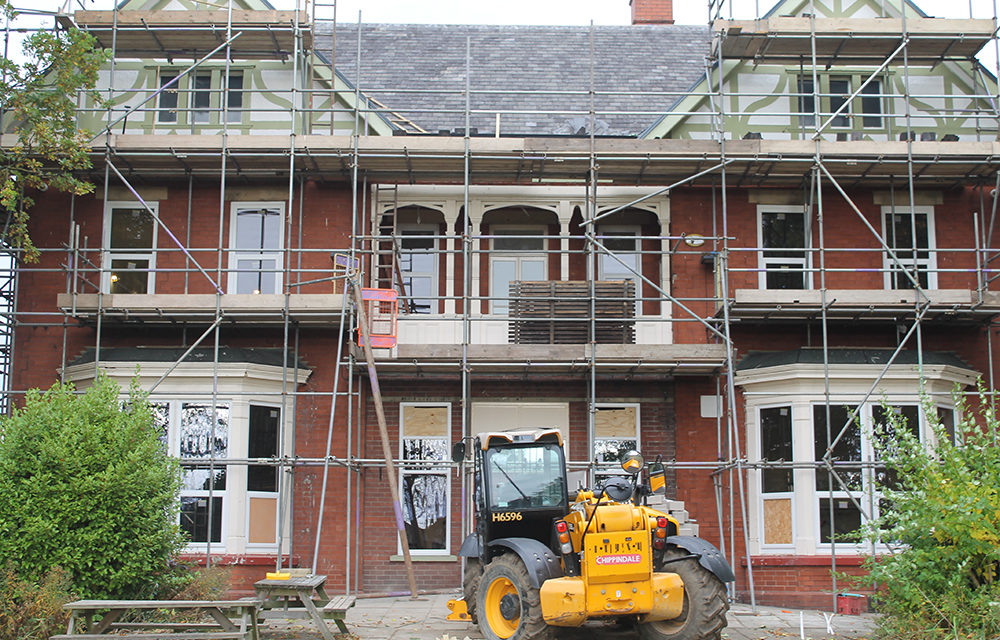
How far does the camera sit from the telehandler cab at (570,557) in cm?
1093

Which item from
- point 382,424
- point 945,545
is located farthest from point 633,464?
point 382,424

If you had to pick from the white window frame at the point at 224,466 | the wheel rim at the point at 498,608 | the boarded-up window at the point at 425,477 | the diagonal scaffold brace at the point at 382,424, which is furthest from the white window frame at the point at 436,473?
the wheel rim at the point at 498,608

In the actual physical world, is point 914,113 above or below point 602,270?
above

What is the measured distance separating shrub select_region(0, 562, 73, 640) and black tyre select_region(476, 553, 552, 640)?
452cm

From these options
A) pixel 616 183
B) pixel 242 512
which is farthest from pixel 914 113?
pixel 242 512

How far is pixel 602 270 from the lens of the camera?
60.8 ft

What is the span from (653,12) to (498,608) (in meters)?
17.2

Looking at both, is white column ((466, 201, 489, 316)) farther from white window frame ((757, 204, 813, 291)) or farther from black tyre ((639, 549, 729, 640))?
black tyre ((639, 549, 729, 640))

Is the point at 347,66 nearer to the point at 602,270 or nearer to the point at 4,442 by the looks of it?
the point at 602,270

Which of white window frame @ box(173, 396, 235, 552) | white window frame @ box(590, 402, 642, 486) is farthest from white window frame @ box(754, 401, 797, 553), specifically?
white window frame @ box(173, 396, 235, 552)

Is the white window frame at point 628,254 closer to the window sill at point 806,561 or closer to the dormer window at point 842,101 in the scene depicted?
the dormer window at point 842,101

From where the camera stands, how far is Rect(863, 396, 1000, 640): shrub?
10938 millimetres

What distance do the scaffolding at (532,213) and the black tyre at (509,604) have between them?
4.69 metres

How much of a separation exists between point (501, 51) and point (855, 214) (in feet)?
26.7
